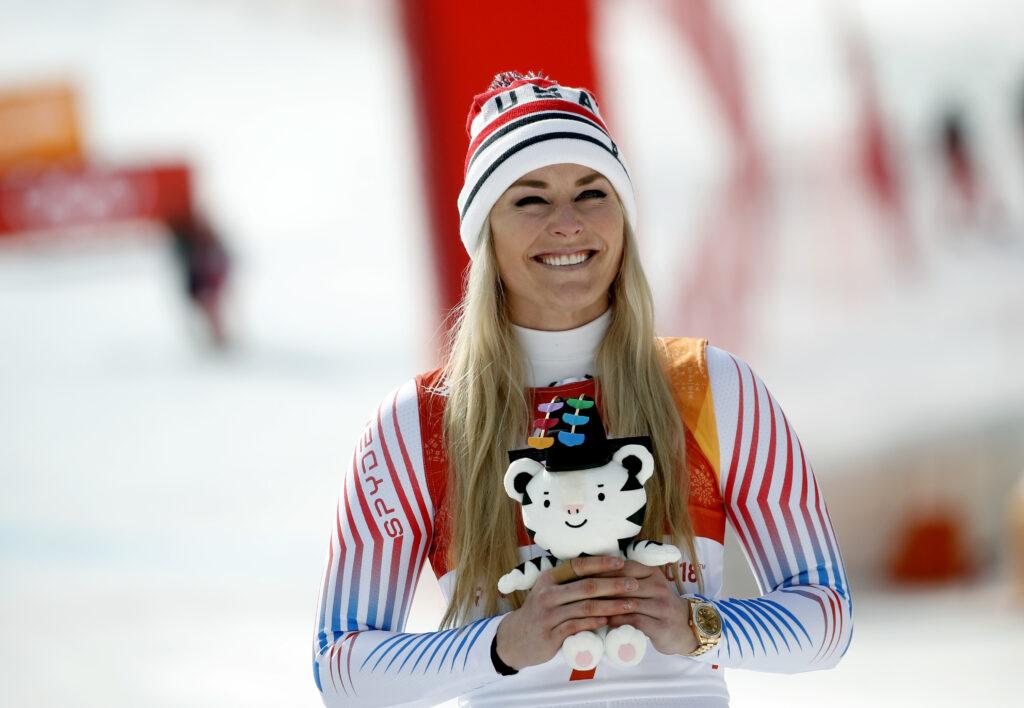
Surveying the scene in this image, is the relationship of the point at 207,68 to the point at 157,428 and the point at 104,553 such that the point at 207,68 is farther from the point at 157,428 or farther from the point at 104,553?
the point at 104,553

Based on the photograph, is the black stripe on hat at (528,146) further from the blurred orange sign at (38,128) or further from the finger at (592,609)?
the blurred orange sign at (38,128)

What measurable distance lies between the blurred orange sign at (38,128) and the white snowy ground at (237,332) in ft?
0.31

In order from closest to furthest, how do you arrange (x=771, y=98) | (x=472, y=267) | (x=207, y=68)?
(x=472, y=267)
(x=771, y=98)
(x=207, y=68)

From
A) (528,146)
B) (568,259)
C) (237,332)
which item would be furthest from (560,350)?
(237,332)

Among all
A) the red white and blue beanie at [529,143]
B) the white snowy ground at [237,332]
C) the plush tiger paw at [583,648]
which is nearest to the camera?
the plush tiger paw at [583,648]

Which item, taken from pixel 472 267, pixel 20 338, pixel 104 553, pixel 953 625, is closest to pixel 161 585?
pixel 104 553

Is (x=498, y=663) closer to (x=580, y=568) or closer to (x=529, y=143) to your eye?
(x=580, y=568)

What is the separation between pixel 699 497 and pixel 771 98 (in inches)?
173

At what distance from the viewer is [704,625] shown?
1.46m

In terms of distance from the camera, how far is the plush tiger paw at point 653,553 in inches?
56.5

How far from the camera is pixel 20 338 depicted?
6684 millimetres

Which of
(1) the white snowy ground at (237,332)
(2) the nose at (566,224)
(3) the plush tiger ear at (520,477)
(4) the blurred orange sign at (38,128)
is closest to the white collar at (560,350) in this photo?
(2) the nose at (566,224)

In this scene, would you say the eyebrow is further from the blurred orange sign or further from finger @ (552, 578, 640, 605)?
the blurred orange sign

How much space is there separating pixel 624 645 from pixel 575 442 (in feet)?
0.71
